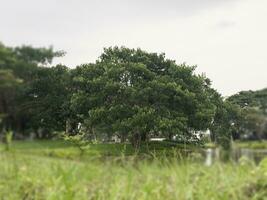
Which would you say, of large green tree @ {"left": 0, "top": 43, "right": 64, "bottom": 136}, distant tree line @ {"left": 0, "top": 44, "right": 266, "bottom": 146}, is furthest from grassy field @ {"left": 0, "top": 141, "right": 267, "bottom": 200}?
distant tree line @ {"left": 0, "top": 44, "right": 266, "bottom": 146}

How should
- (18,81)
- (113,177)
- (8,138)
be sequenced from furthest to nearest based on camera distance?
(18,81)
(113,177)
(8,138)

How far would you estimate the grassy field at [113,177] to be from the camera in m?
3.52

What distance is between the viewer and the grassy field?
3.52m

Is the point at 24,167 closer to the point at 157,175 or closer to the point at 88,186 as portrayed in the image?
the point at 88,186

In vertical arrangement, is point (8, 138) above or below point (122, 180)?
above

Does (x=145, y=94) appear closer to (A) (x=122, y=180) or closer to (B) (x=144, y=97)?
(B) (x=144, y=97)

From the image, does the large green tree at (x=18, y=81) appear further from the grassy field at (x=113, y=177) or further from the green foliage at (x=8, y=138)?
the grassy field at (x=113, y=177)

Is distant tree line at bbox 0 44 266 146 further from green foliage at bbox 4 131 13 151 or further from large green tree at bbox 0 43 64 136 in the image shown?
green foliage at bbox 4 131 13 151

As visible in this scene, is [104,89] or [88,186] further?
[104,89]

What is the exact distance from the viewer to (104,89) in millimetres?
21891

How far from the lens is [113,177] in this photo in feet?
13.4

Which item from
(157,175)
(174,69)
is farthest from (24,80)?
(174,69)

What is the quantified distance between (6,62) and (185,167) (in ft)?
5.67

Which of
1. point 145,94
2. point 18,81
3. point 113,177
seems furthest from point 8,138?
point 145,94
